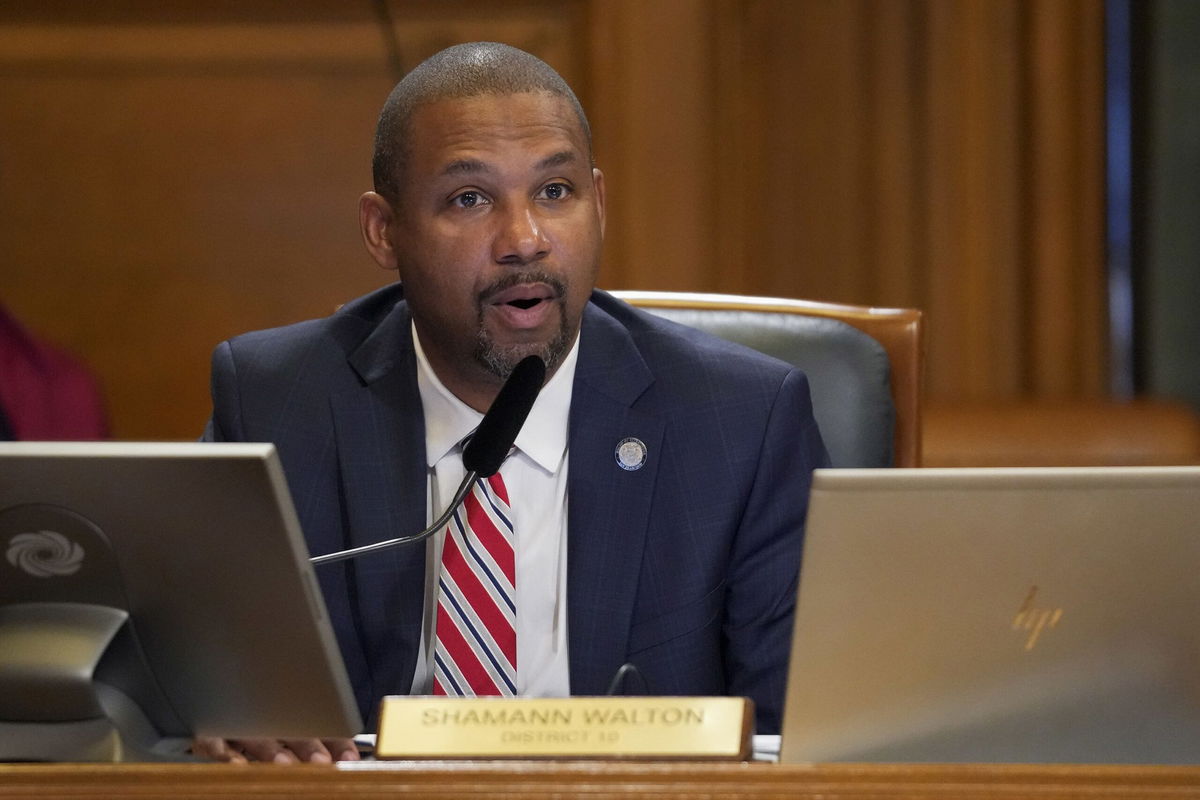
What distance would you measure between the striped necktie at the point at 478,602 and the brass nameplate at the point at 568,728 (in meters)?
0.46

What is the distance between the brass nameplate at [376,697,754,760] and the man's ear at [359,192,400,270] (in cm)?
80

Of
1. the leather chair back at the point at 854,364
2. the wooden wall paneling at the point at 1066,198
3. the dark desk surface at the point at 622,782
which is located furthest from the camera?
the wooden wall paneling at the point at 1066,198

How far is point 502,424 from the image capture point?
121 centimetres

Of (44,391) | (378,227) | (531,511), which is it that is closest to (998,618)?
(531,511)

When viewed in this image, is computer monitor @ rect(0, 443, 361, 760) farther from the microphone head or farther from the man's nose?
the man's nose

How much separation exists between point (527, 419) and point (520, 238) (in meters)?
0.20

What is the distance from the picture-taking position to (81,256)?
282 cm

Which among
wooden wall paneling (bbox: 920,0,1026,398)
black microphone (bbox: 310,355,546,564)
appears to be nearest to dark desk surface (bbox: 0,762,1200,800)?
black microphone (bbox: 310,355,546,564)

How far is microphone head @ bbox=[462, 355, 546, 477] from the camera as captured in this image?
1.21m

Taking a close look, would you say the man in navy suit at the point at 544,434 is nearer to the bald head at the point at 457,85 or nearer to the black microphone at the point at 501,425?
the bald head at the point at 457,85

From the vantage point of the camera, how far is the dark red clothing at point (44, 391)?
2.68 meters

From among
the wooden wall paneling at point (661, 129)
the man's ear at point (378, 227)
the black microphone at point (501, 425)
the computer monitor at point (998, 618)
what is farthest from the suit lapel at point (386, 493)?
the wooden wall paneling at point (661, 129)

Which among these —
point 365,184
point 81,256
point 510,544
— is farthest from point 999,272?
point 81,256

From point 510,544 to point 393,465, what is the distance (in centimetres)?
16
